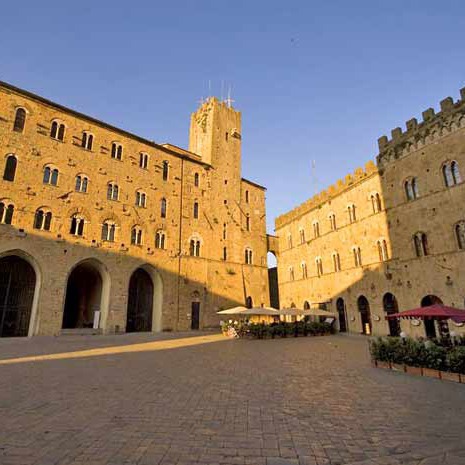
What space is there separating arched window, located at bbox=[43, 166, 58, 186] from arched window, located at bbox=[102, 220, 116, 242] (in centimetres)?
481

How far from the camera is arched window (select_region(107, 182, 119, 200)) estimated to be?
85.4 feet

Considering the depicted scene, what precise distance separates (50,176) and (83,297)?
39.3 ft

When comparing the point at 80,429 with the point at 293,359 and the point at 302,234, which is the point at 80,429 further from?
the point at 302,234

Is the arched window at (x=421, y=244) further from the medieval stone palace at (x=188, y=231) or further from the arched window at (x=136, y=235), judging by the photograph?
the arched window at (x=136, y=235)

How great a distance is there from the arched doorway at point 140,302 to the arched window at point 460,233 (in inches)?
964

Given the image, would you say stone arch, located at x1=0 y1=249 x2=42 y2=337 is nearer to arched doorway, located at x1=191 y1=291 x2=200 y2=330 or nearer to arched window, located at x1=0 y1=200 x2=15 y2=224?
arched window, located at x1=0 y1=200 x2=15 y2=224

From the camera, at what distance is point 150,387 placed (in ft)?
24.3

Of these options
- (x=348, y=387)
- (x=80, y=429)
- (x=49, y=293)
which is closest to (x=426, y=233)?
(x=348, y=387)

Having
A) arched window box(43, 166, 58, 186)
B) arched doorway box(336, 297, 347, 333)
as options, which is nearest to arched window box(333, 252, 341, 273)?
arched doorway box(336, 297, 347, 333)

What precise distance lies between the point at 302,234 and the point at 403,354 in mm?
25076

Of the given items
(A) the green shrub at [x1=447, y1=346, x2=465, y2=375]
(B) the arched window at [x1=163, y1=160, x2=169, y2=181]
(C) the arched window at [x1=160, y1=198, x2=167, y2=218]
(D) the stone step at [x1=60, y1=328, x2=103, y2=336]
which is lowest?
(A) the green shrub at [x1=447, y1=346, x2=465, y2=375]

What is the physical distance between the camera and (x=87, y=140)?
85.1 ft

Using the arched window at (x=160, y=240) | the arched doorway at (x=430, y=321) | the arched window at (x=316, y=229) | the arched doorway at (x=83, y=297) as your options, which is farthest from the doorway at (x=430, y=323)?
the arched doorway at (x=83, y=297)

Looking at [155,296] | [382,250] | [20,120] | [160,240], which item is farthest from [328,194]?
[20,120]
